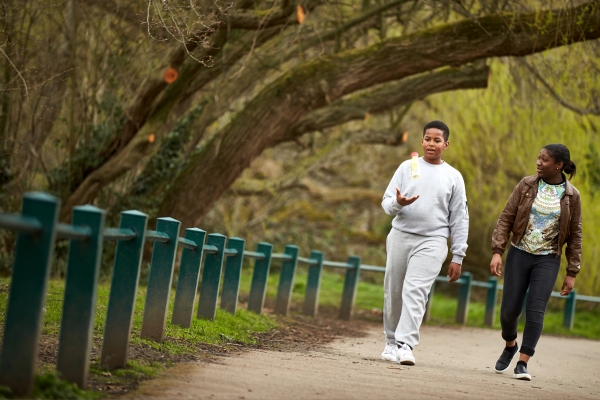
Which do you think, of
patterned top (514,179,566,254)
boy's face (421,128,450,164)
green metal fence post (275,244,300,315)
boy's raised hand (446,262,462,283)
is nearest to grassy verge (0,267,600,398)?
green metal fence post (275,244,300,315)

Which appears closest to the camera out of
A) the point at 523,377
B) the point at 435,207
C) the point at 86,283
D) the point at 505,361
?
the point at 86,283

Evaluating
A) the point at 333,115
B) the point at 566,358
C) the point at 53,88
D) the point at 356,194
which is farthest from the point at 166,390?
the point at 356,194

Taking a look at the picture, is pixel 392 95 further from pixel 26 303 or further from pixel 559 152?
pixel 26 303

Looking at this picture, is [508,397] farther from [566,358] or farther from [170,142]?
[170,142]

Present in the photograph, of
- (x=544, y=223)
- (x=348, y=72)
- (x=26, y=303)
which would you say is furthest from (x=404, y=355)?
(x=348, y=72)

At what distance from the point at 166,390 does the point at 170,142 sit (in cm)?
1015

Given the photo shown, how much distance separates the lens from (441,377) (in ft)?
21.0

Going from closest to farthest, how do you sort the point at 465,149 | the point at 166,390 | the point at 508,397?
1. the point at 166,390
2. the point at 508,397
3. the point at 465,149

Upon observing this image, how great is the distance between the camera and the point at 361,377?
19.1ft

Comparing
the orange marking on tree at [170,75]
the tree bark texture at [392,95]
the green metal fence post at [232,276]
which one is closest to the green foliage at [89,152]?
the orange marking on tree at [170,75]

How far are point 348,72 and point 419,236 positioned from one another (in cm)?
474

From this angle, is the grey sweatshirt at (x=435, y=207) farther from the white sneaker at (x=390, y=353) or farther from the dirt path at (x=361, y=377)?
the dirt path at (x=361, y=377)

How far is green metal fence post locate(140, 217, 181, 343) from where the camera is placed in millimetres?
6031

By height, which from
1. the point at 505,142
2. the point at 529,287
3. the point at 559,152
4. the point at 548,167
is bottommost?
the point at 529,287
